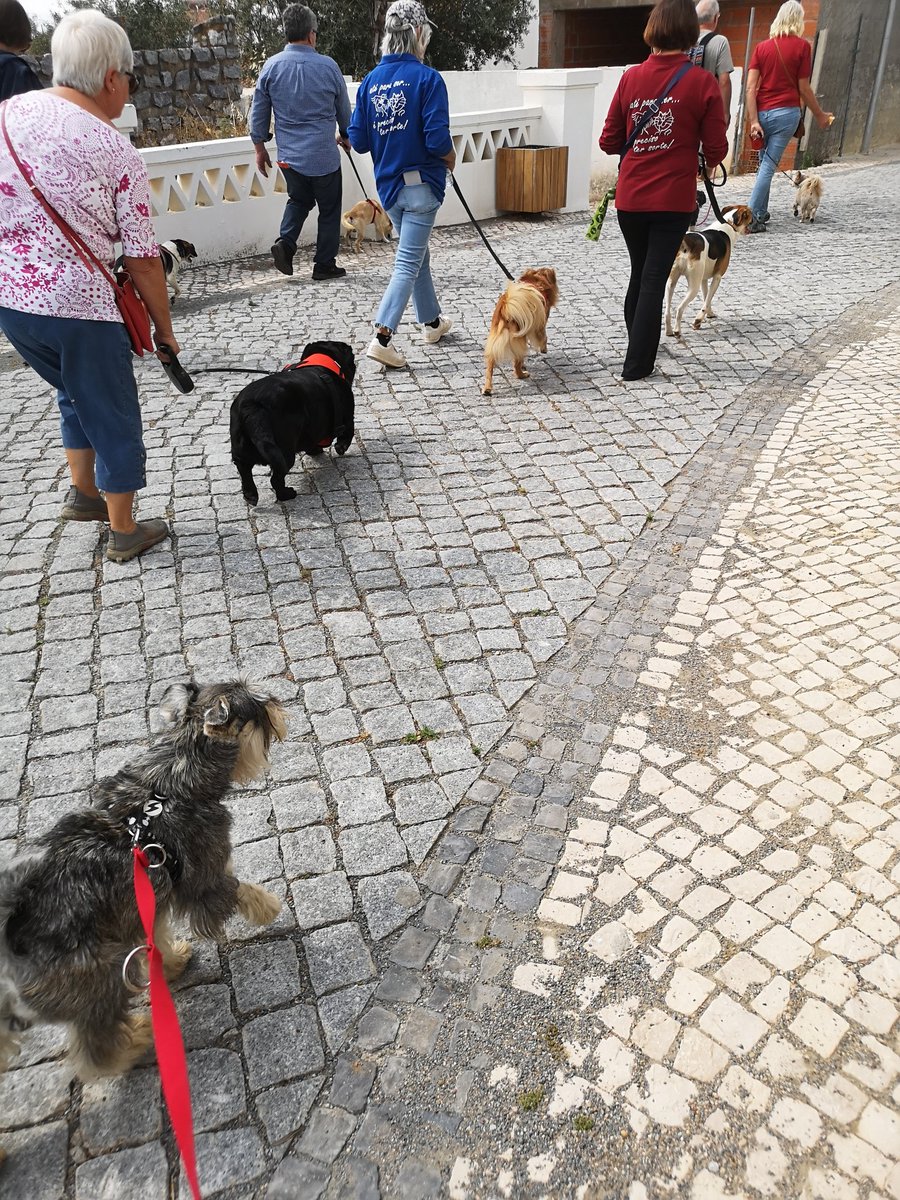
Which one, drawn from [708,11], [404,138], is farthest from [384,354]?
[708,11]

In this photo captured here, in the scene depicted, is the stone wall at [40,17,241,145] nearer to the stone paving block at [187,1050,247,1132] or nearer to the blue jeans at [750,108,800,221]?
the blue jeans at [750,108,800,221]

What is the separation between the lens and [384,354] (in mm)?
6848

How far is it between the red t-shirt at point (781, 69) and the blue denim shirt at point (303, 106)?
532 centimetres

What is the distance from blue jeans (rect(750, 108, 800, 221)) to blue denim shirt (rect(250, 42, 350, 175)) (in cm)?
547

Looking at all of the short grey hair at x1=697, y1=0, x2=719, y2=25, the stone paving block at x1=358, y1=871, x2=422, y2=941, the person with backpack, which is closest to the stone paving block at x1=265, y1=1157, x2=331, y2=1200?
the stone paving block at x1=358, y1=871, x2=422, y2=941

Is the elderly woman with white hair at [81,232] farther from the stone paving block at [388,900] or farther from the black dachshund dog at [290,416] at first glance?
the stone paving block at [388,900]

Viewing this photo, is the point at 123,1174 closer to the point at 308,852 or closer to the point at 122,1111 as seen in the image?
the point at 122,1111

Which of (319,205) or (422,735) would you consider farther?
(319,205)

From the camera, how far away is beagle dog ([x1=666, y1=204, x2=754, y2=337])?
7.04 m

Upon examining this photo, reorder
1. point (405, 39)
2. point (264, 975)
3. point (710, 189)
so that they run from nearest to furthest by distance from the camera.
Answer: point (264, 975)
point (405, 39)
point (710, 189)

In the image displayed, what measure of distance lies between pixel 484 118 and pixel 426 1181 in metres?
12.6

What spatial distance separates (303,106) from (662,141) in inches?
172

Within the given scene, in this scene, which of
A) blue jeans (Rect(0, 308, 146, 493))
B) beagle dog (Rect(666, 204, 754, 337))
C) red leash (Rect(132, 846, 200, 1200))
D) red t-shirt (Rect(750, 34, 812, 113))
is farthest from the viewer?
red t-shirt (Rect(750, 34, 812, 113))

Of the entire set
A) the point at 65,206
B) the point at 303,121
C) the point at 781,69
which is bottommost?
the point at 65,206
